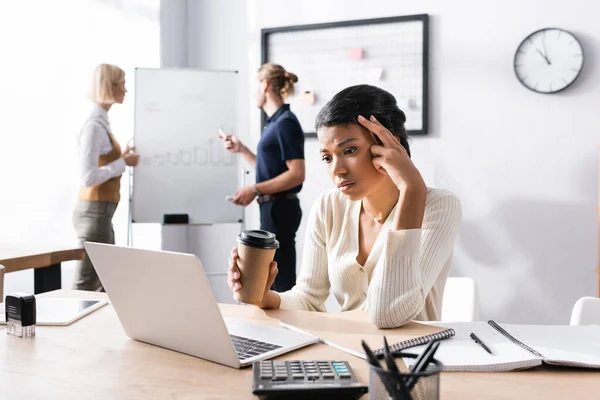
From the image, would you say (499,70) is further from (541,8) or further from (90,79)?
(90,79)

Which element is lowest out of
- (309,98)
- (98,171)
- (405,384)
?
(405,384)

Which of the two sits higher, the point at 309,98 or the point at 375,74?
the point at 375,74

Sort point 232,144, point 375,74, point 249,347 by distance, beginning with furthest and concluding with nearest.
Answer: point 375,74 < point 232,144 < point 249,347

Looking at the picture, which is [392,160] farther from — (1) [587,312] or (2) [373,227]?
(1) [587,312]

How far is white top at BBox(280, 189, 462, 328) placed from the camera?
50.0 inches

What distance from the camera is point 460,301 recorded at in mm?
1807

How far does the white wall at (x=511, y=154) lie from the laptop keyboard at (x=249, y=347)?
2.75m

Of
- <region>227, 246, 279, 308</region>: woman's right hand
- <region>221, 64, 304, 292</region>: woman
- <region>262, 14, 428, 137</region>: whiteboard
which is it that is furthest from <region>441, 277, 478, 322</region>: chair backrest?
<region>262, 14, 428, 137</region>: whiteboard

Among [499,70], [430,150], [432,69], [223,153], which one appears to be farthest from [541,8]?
[223,153]

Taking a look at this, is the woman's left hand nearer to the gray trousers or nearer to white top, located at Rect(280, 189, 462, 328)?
white top, located at Rect(280, 189, 462, 328)

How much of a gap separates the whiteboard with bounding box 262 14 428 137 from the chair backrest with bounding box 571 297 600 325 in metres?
2.30

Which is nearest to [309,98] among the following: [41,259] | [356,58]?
[356,58]

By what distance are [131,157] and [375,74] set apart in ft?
4.98

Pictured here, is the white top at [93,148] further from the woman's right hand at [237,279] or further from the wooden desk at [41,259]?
the woman's right hand at [237,279]
